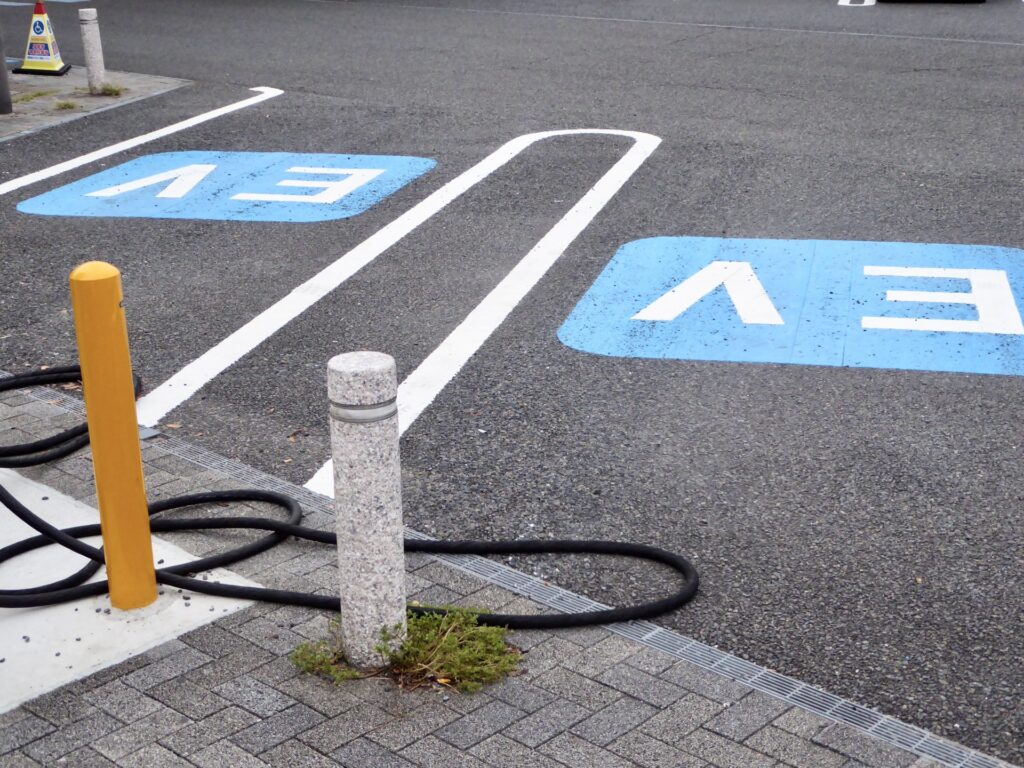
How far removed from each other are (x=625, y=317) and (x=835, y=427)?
183cm

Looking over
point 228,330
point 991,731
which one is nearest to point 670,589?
point 991,731

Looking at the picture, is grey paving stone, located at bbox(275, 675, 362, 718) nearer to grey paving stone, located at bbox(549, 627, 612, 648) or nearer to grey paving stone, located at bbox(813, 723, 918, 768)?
grey paving stone, located at bbox(549, 627, 612, 648)

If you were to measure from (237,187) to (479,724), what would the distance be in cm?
741

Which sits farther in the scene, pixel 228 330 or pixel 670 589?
pixel 228 330

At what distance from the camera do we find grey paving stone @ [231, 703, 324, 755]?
3.66m

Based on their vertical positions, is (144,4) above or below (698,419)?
above

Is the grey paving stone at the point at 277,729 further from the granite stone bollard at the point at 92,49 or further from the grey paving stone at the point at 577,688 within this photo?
the granite stone bollard at the point at 92,49

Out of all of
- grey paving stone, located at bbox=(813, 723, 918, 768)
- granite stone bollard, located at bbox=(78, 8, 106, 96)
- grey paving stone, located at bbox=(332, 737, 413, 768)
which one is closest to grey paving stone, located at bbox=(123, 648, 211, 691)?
grey paving stone, located at bbox=(332, 737, 413, 768)

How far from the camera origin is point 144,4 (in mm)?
21375

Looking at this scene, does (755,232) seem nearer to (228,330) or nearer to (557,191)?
(557,191)

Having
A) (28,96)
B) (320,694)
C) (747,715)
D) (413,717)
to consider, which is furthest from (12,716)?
(28,96)

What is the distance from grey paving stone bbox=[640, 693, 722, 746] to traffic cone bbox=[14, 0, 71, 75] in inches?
535

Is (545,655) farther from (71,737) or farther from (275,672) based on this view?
(71,737)

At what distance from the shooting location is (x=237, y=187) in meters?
10.3
